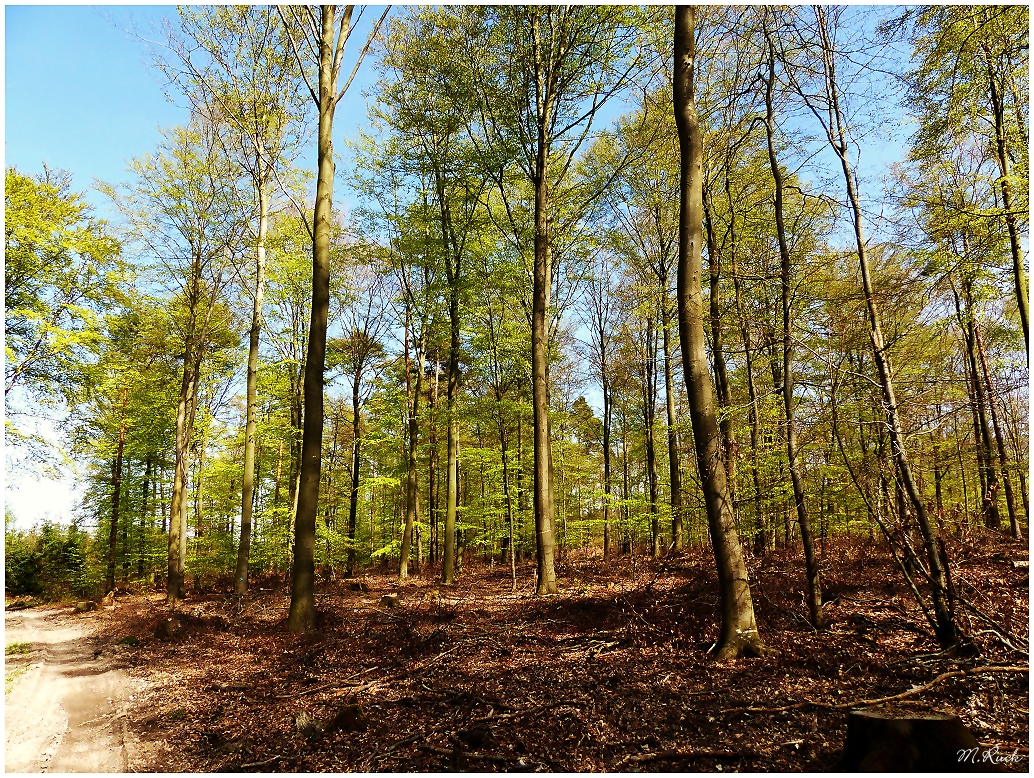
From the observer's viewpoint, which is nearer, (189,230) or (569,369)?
(189,230)

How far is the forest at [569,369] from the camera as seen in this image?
556 centimetres

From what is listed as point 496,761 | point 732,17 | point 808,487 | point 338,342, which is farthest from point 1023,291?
point 338,342

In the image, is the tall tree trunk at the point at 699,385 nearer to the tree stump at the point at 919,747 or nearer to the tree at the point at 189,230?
the tree stump at the point at 919,747

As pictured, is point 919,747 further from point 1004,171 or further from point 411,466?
point 411,466

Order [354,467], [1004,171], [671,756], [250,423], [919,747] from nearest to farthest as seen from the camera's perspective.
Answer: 1. [919,747]
2. [671,756]
3. [1004,171]
4. [250,423]
5. [354,467]

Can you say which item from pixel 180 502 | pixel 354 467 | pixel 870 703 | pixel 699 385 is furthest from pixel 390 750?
pixel 354 467

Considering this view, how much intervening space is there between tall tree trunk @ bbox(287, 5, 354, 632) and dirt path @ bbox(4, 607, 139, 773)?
2.63m

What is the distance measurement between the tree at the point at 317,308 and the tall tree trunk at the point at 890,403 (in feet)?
27.6

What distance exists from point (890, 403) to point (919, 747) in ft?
13.0

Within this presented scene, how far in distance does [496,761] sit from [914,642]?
506 cm

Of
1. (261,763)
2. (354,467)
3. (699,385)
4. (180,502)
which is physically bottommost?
(261,763)

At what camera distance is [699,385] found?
6141 millimetres

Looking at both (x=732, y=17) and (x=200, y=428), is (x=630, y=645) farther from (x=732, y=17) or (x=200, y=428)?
(x=200, y=428)

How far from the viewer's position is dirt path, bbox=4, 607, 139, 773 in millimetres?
4789
